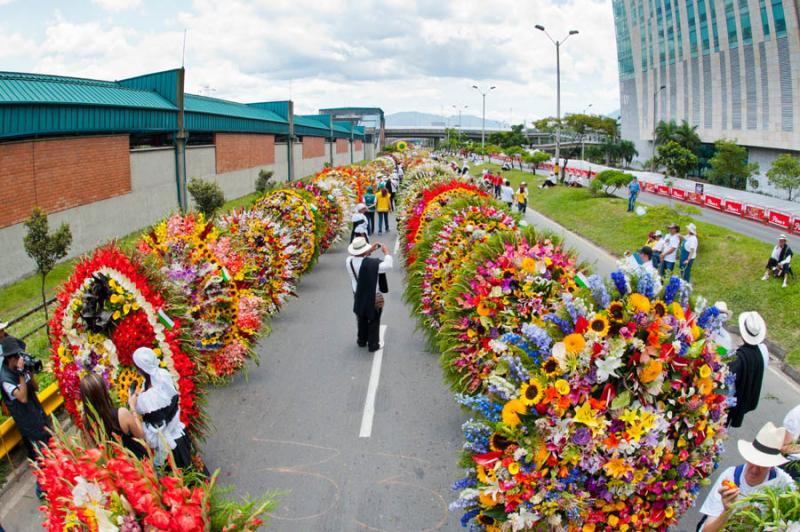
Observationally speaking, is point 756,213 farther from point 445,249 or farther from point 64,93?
point 64,93

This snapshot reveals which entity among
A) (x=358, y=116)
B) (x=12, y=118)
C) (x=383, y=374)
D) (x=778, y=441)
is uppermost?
(x=358, y=116)

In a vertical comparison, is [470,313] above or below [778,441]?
above

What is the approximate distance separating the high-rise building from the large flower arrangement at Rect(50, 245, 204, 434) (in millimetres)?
50117

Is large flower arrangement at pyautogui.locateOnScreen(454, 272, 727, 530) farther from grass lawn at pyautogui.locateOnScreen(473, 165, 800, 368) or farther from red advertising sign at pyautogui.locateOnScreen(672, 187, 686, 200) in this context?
red advertising sign at pyautogui.locateOnScreen(672, 187, 686, 200)

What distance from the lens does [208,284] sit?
716 centimetres

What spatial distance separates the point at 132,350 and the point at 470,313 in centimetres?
326

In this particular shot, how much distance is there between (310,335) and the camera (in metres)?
10.5

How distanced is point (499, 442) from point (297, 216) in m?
9.72

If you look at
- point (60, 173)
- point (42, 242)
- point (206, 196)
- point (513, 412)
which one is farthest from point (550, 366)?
point (206, 196)

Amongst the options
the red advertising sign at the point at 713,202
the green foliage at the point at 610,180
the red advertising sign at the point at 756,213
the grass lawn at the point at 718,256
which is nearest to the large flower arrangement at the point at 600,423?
the grass lawn at the point at 718,256

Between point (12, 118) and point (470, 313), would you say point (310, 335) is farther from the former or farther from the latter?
point (12, 118)

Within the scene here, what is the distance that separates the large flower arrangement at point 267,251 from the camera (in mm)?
10562

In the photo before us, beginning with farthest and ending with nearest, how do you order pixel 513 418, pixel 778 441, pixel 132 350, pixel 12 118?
pixel 12 118 → pixel 132 350 → pixel 513 418 → pixel 778 441

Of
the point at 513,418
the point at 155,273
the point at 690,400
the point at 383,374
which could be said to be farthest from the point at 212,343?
the point at 690,400
